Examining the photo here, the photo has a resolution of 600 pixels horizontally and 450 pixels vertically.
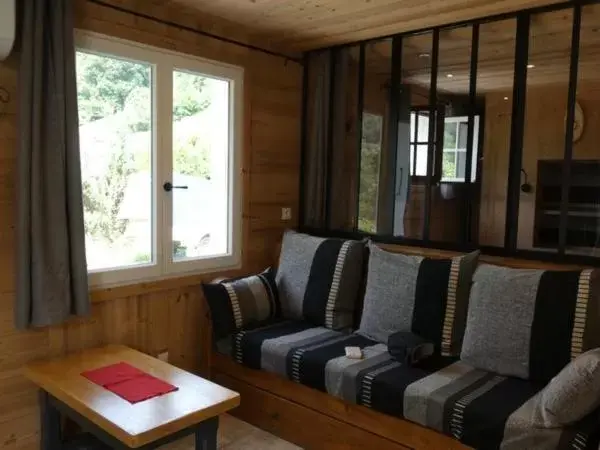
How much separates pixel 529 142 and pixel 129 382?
9.89 ft

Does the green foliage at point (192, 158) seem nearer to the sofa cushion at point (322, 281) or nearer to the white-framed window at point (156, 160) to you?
the white-framed window at point (156, 160)

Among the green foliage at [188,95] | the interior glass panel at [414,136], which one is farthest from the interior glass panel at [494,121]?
the green foliage at [188,95]

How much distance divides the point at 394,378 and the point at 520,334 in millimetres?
602

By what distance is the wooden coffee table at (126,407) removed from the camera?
181 centimetres

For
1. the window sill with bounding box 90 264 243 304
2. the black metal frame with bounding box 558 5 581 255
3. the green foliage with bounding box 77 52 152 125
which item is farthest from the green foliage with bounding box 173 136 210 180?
the black metal frame with bounding box 558 5 581 255

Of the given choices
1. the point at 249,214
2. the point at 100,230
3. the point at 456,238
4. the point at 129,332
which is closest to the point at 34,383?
the point at 129,332

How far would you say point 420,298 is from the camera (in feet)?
8.69

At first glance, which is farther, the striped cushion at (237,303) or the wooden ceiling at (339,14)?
the striped cushion at (237,303)

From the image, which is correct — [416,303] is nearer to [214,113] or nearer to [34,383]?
[214,113]

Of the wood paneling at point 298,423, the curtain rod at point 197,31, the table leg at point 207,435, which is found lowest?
the wood paneling at point 298,423

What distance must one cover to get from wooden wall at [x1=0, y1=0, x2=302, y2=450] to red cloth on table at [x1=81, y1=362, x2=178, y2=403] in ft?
1.29

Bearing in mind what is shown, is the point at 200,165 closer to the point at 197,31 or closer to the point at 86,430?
the point at 197,31

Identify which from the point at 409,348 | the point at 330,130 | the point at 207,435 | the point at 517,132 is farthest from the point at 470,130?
the point at 207,435

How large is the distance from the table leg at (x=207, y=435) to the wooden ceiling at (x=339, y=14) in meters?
2.08
